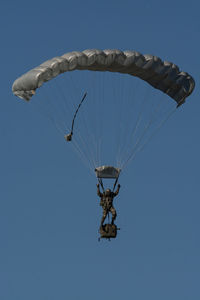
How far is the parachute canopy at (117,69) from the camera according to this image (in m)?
59.6

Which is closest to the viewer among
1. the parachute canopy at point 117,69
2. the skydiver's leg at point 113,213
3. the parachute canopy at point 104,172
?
the parachute canopy at point 117,69

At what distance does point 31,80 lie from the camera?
196ft

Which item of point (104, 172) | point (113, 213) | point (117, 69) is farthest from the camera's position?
point (104, 172)

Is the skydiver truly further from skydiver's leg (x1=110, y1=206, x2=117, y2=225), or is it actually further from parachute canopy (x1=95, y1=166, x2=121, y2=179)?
parachute canopy (x1=95, y1=166, x2=121, y2=179)

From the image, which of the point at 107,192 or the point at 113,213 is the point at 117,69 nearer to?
the point at 107,192

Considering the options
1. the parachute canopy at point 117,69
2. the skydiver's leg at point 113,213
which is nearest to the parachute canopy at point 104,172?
the skydiver's leg at point 113,213

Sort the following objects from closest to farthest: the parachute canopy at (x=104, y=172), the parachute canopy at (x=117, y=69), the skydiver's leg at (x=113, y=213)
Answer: the parachute canopy at (x=117, y=69), the skydiver's leg at (x=113, y=213), the parachute canopy at (x=104, y=172)

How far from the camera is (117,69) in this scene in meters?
60.8

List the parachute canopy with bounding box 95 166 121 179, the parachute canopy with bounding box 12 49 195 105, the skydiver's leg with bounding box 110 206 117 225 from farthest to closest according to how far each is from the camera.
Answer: the parachute canopy with bounding box 95 166 121 179
the skydiver's leg with bounding box 110 206 117 225
the parachute canopy with bounding box 12 49 195 105

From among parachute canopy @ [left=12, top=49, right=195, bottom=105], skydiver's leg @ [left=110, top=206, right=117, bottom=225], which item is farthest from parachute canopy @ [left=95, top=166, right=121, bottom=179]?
parachute canopy @ [left=12, top=49, right=195, bottom=105]

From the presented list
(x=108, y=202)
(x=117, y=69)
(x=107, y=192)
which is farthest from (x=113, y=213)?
(x=117, y=69)

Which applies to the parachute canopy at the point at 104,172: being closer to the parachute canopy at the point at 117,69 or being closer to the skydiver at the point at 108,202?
the skydiver at the point at 108,202

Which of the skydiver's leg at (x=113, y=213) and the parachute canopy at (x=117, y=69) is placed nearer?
the parachute canopy at (x=117, y=69)

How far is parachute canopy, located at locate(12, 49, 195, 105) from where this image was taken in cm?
5962
